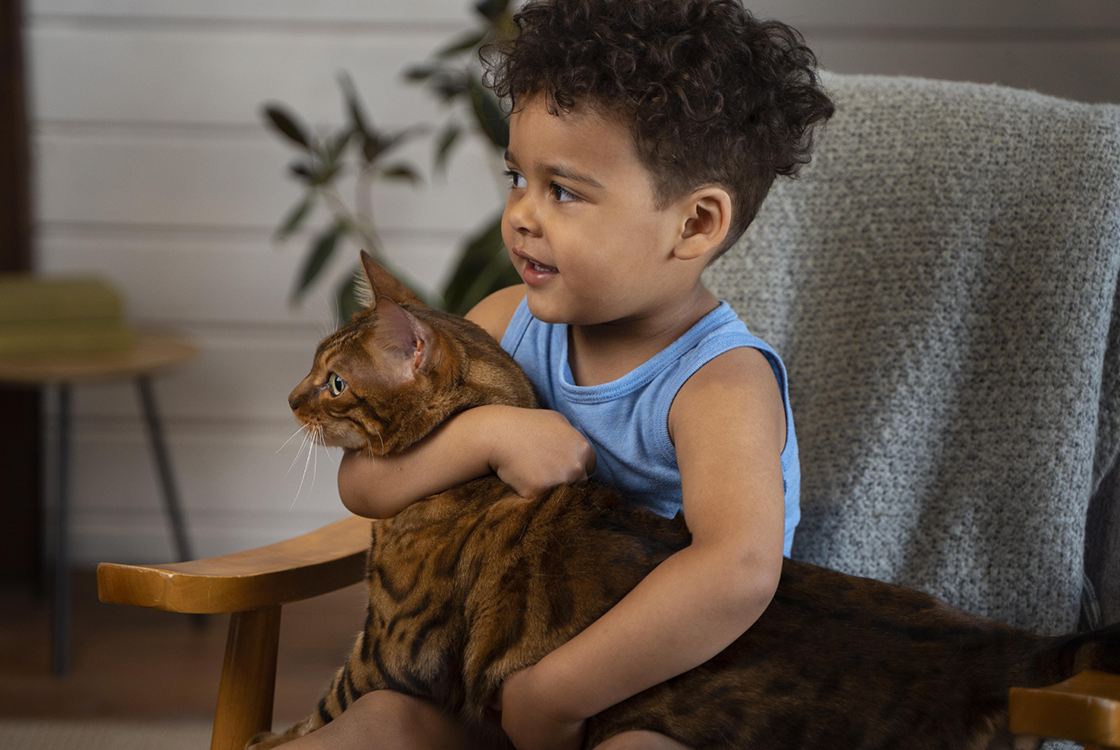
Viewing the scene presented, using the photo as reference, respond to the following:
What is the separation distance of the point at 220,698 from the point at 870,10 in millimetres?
1776

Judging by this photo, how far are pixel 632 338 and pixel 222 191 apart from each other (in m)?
1.54

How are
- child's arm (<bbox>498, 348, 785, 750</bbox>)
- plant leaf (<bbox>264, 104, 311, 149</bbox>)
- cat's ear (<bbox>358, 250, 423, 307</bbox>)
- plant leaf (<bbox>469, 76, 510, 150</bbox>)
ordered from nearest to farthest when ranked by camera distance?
child's arm (<bbox>498, 348, 785, 750</bbox>) → cat's ear (<bbox>358, 250, 423, 307</bbox>) → plant leaf (<bbox>469, 76, 510, 150</bbox>) → plant leaf (<bbox>264, 104, 311, 149</bbox>)

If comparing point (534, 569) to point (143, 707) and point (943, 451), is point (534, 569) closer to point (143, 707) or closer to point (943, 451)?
point (943, 451)

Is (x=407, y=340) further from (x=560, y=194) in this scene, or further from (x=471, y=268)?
(x=471, y=268)

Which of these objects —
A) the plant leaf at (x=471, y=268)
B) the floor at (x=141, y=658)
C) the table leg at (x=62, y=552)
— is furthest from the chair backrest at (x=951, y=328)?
the table leg at (x=62, y=552)

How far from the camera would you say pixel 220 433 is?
220cm

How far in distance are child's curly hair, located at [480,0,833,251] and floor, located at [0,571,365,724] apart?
54.6 inches

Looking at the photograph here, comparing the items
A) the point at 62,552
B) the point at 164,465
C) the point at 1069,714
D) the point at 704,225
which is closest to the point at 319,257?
the point at 164,465

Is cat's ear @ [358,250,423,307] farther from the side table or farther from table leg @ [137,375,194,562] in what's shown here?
table leg @ [137,375,194,562]

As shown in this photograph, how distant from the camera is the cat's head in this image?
0.81m

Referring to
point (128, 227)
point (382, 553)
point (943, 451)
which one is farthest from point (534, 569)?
point (128, 227)

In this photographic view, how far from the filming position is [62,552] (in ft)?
5.88

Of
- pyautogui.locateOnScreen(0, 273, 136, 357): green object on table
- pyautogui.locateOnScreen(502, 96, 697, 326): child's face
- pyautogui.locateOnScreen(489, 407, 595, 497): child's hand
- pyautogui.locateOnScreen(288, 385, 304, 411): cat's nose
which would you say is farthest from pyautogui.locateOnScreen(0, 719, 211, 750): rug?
pyautogui.locateOnScreen(502, 96, 697, 326): child's face

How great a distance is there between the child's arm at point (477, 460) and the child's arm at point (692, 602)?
116mm
